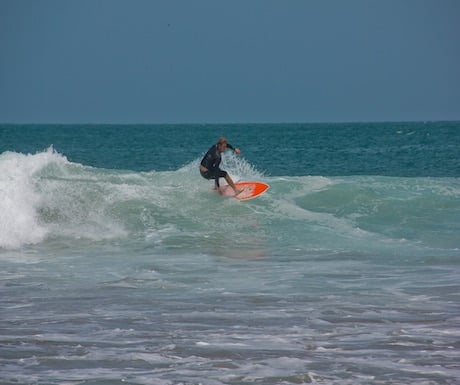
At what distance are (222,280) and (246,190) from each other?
7.90 meters

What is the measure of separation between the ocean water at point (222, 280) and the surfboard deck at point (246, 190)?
0.20 m

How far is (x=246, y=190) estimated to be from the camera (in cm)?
1875

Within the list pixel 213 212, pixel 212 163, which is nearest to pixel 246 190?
pixel 212 163

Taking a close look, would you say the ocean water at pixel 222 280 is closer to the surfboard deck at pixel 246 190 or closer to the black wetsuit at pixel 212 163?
the surfboard deck at pixel 246 190

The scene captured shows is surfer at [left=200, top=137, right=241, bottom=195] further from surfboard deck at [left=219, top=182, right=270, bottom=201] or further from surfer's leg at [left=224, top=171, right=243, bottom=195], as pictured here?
surfboard deck at [left=219, top=182, right=270, bottom=201]

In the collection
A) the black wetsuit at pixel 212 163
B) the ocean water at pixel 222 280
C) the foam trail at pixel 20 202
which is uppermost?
the black wetsuit at pixel 212 163

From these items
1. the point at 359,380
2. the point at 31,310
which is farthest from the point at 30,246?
the point at 359,380

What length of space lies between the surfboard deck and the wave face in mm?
206

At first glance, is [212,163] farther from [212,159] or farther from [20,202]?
[20,202]

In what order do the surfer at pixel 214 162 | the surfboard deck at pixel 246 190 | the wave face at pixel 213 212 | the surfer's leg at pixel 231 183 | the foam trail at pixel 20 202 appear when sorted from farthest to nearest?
the surfboard deck at pixel 246 190 → the surfer's leg at pixel 231 183 → the surfer at pixel 214 162 → the wave face at pixel 213 212 → the foam trail at pixel 20 202

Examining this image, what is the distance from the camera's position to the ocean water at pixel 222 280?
713cm

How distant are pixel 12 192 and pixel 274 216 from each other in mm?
5248

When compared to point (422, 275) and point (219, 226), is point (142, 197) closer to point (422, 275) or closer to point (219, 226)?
point (219, 226)

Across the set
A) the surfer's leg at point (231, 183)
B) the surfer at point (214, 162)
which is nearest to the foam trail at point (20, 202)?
the surfer at point (214, 162)
